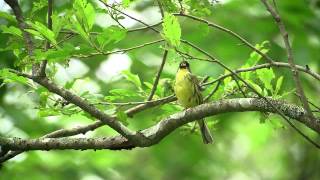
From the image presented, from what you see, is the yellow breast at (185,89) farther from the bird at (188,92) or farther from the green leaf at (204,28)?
the green leaf at (204,28)

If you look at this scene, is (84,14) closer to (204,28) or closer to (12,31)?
(12,31)

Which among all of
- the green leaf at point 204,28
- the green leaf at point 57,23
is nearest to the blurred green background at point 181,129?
the green leaf at point 204,28

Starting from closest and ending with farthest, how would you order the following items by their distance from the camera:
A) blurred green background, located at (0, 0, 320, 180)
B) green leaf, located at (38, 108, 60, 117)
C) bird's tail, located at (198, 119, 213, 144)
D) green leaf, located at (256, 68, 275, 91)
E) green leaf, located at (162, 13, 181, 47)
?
green leaf, located at (162, 13, 181, 47), green leaf, located at (256, 68, 275, 91), green leaf, located at (38, 108, 60, 117), bird's tail, located at (198, 119, 213, 144), blurred green background, located at (0, 0, 320, 180)

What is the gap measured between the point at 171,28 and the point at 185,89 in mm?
1690

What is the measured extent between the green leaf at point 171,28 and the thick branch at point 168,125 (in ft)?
1.85

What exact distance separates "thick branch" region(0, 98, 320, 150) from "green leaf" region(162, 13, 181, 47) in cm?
56

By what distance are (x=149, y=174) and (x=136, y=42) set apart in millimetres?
3716

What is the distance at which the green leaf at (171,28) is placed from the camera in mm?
2809

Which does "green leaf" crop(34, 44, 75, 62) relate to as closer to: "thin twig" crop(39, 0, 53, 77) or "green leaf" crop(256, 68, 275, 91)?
"thin twig" crop(39, 0, 53, 77)

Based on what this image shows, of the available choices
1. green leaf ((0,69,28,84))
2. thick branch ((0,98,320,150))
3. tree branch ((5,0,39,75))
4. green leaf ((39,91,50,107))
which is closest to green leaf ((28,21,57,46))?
tree branch ((5,0,39,75))

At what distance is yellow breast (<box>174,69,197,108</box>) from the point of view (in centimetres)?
426

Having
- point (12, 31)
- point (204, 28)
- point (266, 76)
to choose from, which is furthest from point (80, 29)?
point (266, 76)

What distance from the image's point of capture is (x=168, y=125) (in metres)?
3.49

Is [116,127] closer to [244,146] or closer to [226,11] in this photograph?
[226,11]
